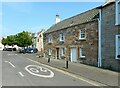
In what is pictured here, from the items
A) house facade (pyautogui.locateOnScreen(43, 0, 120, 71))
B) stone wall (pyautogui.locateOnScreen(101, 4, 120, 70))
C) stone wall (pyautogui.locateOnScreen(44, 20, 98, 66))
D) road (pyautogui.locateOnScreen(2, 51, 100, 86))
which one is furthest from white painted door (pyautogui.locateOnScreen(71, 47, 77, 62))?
road (pyautogui.locateOnScreen(2, 51, 100, 86))

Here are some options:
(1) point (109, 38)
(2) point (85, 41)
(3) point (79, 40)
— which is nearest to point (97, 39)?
(1) point (109, 38)

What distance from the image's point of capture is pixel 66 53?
30.4 m

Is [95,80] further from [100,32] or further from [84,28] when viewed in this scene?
[84,28]

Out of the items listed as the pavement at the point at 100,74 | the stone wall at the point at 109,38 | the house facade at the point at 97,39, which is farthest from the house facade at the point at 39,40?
the pavement at the point at 100,74

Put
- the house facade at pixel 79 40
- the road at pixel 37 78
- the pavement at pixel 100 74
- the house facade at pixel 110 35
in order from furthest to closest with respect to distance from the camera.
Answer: the house facade at pixel 79 40 < the house facade at pixel 110 35 < the pavement at pixel 100 74 < the road at pixel 37 78

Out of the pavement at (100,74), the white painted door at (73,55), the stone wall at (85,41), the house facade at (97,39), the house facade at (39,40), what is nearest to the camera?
the pavement at (100,74)

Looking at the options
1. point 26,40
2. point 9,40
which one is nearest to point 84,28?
point 26,40

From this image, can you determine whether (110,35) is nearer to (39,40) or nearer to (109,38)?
(109,38)

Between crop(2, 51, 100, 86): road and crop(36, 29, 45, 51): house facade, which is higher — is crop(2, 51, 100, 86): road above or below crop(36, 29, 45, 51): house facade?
below

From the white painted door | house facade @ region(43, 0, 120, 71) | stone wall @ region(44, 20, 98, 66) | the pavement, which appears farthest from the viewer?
the white painted door

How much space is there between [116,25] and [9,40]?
275 feet

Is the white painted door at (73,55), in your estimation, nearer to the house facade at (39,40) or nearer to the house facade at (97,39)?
the house facade at (97,39)

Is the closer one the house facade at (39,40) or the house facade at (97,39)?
the house facade at (97,39)

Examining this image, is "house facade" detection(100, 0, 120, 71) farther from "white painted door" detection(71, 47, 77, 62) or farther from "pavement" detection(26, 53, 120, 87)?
"white painted door" detection(71, 47, 77, 62)
